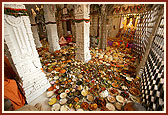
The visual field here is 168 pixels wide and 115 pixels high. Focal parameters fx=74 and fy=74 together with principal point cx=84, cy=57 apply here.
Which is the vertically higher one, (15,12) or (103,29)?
(15,12)

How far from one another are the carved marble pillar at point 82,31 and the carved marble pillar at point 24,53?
224cm

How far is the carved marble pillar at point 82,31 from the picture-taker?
335cm

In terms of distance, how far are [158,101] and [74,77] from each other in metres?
2.50

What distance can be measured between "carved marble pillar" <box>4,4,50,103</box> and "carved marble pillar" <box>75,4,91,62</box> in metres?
2.24

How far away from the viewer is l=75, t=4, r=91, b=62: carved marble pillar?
11.0 ft

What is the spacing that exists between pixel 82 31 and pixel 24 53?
263 centimetres

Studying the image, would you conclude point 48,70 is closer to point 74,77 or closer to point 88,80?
point 74,77

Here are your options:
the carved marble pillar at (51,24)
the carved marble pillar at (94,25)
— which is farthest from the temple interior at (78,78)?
the carved marble pillar at (94,25)

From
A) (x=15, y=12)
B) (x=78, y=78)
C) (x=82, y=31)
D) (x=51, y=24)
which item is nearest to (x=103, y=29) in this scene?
(x=82, y=31)

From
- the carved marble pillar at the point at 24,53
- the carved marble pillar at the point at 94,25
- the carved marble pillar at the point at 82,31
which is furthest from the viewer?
the carved marble pillar at the point at 94,25

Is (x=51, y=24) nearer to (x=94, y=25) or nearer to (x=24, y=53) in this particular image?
(x=24, y=53)

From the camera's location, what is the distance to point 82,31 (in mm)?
3758

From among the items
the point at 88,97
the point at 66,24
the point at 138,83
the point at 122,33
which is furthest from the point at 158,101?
the point at 66,24

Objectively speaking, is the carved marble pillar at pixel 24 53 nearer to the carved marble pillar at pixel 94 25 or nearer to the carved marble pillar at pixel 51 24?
the carved marble pillar at pixel 51 24
